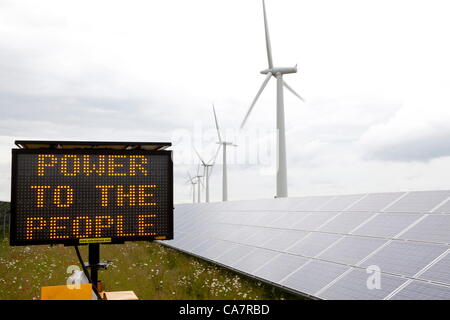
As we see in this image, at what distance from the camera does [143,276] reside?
16781mm

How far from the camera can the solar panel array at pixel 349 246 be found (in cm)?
969

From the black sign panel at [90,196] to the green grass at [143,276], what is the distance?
4.36 m

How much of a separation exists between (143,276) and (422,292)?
10334mm

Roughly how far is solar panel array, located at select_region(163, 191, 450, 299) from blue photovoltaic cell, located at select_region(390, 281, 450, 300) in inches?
0.7

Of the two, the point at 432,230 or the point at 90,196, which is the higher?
the point at 90,196

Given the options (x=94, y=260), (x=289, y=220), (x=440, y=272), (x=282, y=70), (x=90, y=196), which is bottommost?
(x=440, y=272)

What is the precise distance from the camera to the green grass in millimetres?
13781

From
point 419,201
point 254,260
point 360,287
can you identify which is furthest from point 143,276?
point 419,201

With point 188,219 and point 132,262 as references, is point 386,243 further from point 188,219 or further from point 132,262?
point 188,219

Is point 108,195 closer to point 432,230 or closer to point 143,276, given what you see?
point 432,230

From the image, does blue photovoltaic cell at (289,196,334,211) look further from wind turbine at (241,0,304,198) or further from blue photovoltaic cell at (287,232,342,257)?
wind turbine at (241,0,304,198)

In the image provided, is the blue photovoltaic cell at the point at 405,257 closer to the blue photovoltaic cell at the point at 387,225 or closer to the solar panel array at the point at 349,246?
the solar panel array at the point at 349,246
